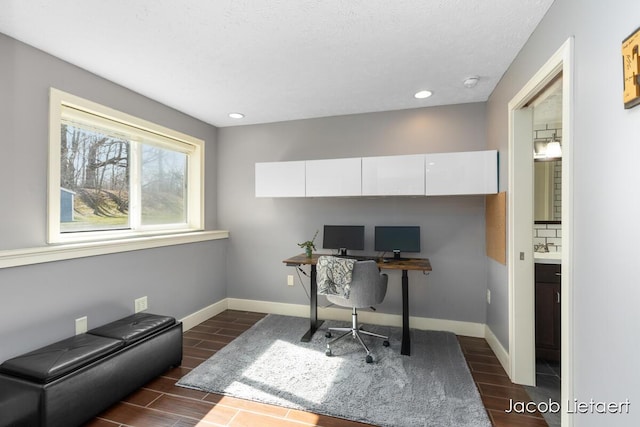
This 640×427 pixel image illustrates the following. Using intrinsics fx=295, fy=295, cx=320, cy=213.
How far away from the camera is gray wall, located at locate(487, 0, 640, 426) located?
1067mm

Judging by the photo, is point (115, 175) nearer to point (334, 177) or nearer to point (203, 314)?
point (203, 314)

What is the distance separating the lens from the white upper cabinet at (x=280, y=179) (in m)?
3.37

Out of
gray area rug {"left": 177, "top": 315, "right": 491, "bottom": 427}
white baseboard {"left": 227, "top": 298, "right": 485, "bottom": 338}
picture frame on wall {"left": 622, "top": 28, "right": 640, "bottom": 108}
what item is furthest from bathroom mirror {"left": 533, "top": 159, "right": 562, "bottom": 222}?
picture frame on wall {"left": 622, "top": 28, "right": 640, "bottom": 108}

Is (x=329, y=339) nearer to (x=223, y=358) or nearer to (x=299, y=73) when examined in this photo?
(x=223, y=358)

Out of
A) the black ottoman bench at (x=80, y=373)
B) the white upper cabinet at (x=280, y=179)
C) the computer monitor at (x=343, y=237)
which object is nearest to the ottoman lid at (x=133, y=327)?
the black ottoman bench at (x=80, y=373)

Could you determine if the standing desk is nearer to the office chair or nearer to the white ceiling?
the office chair

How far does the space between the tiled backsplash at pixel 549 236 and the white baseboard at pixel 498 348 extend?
105 cm

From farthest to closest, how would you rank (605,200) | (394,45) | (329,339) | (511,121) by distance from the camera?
(329,339) < (511,121) < (394,45) < (605,200)

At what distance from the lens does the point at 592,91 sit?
4.25 feet

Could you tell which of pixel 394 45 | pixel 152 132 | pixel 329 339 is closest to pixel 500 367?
pixel 329 339

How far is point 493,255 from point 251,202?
114 inches

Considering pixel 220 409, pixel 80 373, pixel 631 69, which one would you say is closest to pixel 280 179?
pixel 220 409

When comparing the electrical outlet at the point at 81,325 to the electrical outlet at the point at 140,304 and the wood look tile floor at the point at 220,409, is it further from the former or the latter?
the wood look tile floor at the point at 220,409

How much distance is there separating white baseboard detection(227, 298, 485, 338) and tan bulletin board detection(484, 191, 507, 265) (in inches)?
34.9
